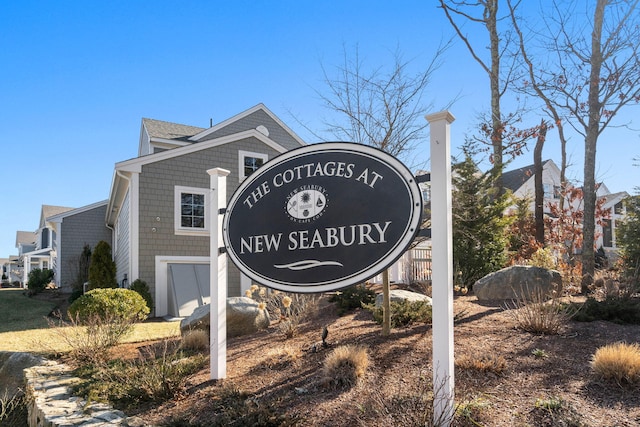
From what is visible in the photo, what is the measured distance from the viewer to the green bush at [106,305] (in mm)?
8758

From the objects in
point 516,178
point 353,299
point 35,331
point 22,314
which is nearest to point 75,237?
point 22,314

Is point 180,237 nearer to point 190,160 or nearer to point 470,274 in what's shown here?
point 190,160

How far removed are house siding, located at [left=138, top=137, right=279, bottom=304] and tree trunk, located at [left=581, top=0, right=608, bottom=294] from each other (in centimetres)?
944

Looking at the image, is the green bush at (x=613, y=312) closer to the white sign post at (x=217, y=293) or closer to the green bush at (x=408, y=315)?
the green bush at (x=408, y=315)

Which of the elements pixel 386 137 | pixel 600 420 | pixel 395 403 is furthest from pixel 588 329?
pixel 386 137

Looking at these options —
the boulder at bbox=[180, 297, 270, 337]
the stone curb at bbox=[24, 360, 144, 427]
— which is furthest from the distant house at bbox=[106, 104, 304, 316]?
the stone curb at bbox=[24, 360, 144, 427]


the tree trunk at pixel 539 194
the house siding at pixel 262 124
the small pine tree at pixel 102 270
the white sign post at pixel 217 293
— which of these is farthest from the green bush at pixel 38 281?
the tree trunk at pixel 539 194

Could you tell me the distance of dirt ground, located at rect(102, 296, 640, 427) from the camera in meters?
3.15

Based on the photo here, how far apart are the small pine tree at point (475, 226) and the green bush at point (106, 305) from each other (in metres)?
7.30

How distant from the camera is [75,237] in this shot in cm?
2050

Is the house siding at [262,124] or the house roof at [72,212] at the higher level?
the house siding at [262,124]

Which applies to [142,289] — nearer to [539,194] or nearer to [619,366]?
[619,366]

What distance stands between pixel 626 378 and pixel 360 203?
246cm

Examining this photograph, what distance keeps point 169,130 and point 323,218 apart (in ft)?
50.5
